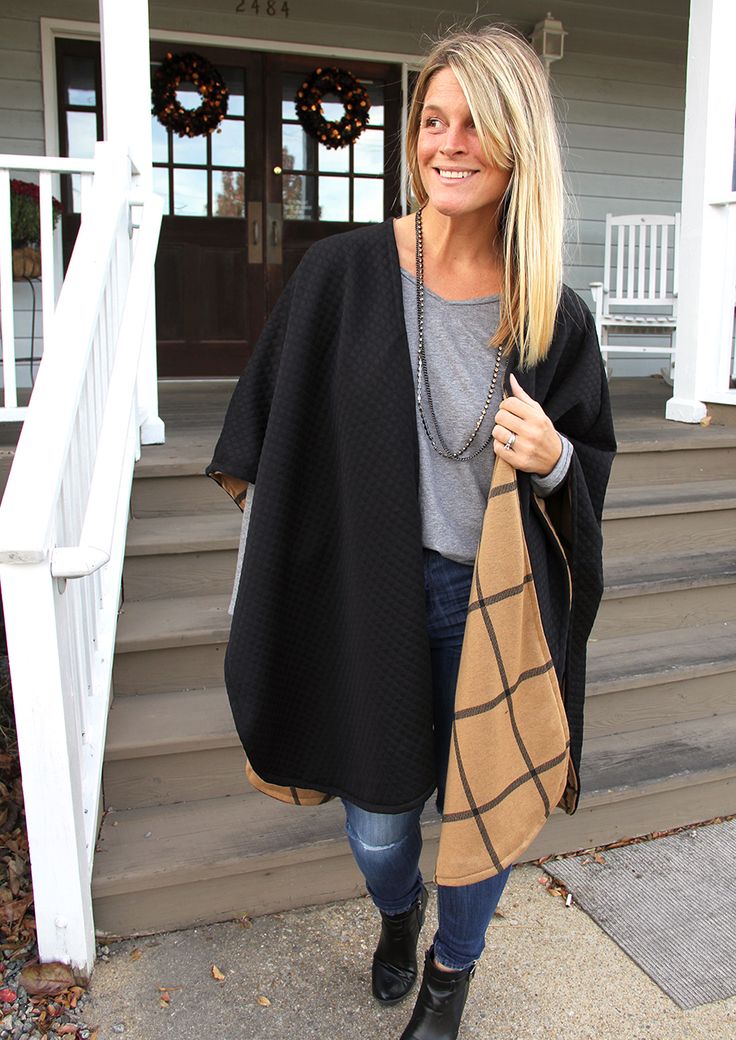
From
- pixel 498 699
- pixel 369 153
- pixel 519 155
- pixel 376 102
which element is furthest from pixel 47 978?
pixel 376 102

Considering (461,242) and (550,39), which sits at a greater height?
(550,39)

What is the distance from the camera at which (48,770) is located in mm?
1787

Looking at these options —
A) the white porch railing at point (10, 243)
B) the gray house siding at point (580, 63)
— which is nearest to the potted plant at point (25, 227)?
the gray house siding at point (580, 63)

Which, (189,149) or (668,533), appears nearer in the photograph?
(668,533)

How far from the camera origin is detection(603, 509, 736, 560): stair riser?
3.25m

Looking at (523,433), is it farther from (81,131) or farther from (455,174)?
(81,131)

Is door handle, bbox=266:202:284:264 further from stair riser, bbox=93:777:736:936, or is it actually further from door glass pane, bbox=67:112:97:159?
stair riser, bbox=93:777:736:936

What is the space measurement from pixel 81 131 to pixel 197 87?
741 mm

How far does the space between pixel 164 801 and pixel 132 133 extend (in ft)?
7.33

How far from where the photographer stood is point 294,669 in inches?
64.3

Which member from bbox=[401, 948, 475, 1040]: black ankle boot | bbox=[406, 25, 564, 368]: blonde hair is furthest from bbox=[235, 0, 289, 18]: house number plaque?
bbox=[401, 948, 475, 1040]: black ankle boot

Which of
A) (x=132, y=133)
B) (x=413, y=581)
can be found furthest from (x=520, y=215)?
(x=132, y=133)

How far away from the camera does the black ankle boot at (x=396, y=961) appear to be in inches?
74.7

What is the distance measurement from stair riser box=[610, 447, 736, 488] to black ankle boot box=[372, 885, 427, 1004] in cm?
203
